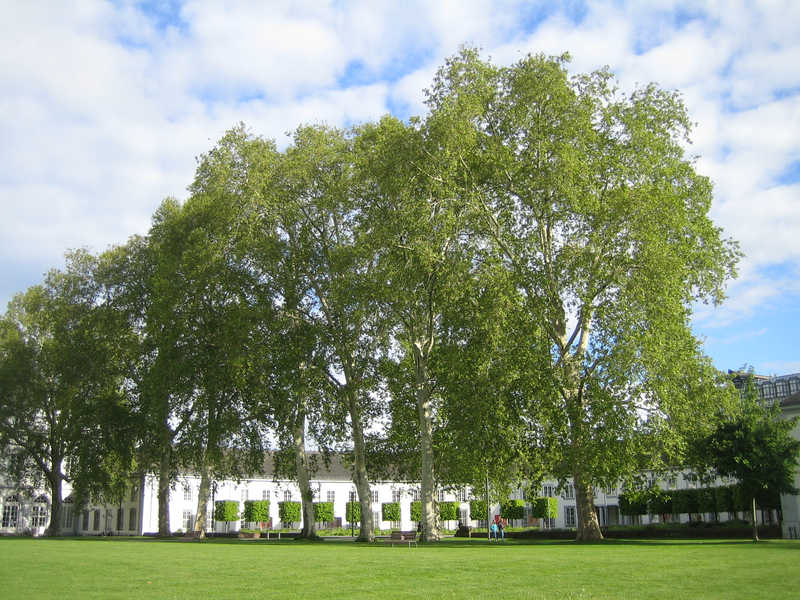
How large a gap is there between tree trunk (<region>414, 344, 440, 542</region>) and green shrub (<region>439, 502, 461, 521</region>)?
1659 inches

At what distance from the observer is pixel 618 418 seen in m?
28.7

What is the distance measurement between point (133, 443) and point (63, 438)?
25.7 feet

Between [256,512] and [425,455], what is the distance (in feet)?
138

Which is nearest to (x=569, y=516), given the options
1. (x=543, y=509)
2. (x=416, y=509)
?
(x=543, y=509)

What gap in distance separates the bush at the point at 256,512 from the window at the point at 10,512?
868 inches

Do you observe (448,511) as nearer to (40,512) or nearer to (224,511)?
(224,511)

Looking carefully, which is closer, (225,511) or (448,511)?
(225,511)

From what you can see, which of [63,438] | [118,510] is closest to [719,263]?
[63,438]

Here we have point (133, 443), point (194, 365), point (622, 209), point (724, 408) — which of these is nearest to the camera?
point (622, 209)

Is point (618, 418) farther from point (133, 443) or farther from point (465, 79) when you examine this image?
point (133, 443)

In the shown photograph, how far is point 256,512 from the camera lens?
71438 mm

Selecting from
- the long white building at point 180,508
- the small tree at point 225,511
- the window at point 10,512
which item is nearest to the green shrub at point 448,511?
the long white building at point 180,508

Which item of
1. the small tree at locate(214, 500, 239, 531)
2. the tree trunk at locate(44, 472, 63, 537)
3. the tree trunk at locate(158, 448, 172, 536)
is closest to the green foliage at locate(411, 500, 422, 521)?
the small tree at locate(214, 500, 239, 531)

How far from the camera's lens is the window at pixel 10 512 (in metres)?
70.9
